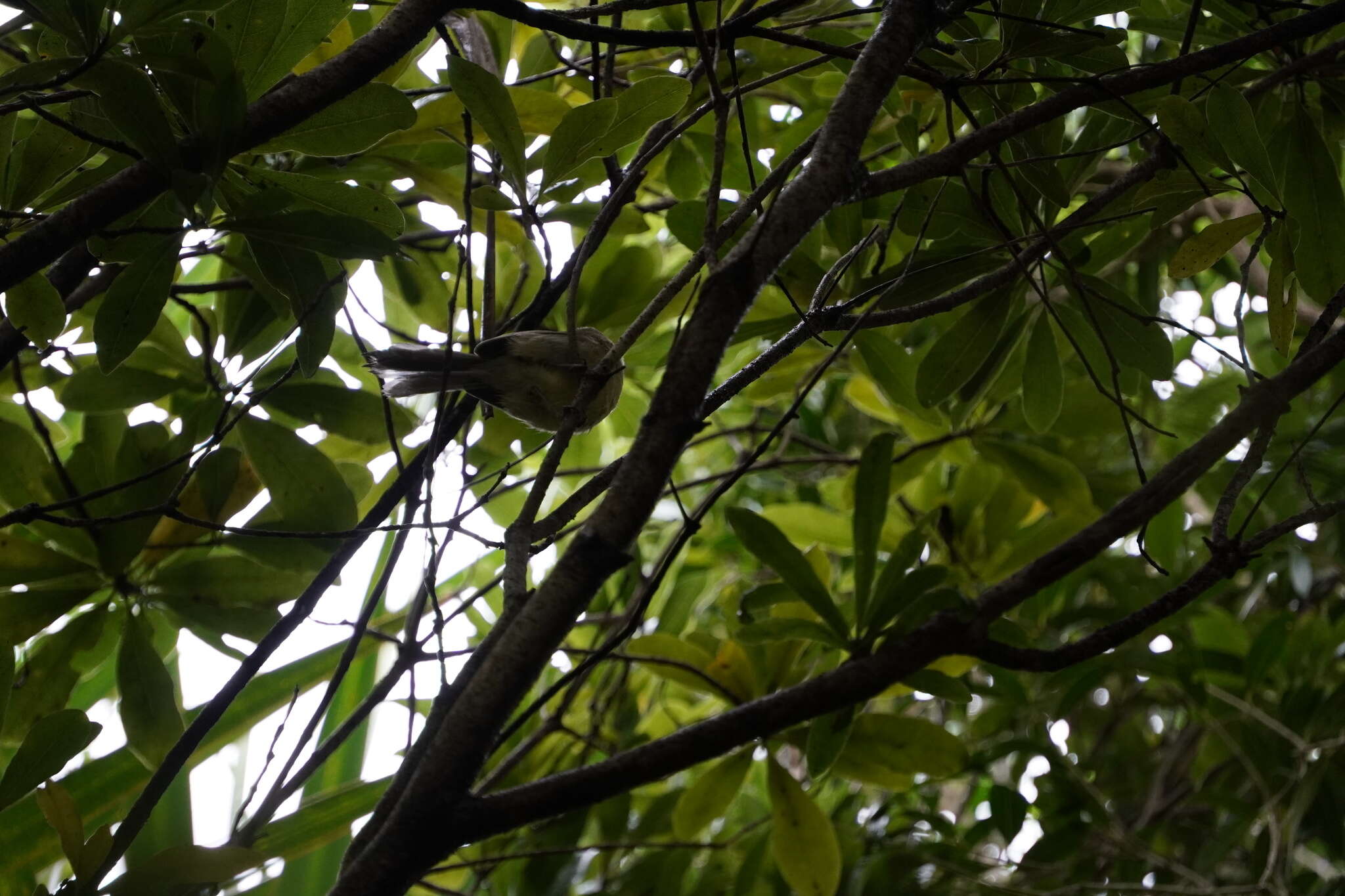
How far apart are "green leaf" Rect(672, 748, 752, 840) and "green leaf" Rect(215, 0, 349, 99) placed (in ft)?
3.64

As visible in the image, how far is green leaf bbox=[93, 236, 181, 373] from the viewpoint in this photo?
3.21 ft

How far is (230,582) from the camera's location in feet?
4.33

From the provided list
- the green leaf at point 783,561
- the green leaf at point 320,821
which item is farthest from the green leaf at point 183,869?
the green leaf at point 783,561

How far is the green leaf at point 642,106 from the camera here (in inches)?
40.0

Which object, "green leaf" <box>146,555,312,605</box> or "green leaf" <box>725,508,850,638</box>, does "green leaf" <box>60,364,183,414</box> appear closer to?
"green leaf" <box>146,555,312,605</box>

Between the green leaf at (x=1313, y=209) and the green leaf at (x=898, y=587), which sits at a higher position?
the green leaf at (x=1313, y=209)

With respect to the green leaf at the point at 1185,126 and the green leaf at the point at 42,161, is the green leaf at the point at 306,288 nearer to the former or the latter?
the green leaf at the point at 42,161

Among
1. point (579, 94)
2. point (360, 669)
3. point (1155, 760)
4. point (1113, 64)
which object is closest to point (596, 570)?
point (1113, 64)

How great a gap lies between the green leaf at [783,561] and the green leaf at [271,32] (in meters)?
0.75

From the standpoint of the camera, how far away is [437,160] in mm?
1395

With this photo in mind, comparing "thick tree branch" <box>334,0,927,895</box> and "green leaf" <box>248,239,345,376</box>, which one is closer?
"thick tree branch" <box>334,0,927,895</box>

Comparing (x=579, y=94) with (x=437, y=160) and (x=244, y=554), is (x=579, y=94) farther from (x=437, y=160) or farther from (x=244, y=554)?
(x=244, y=554)

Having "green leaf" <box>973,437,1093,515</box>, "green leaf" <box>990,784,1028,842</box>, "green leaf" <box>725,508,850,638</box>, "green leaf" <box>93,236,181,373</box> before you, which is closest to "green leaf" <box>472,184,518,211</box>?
"green leaf" <box>93,236,181,373</box>

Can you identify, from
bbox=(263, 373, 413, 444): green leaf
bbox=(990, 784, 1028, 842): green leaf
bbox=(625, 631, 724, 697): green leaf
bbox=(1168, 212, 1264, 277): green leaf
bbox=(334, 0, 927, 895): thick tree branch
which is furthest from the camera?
bbox=(990, 784, 1028, 842): green leaf
